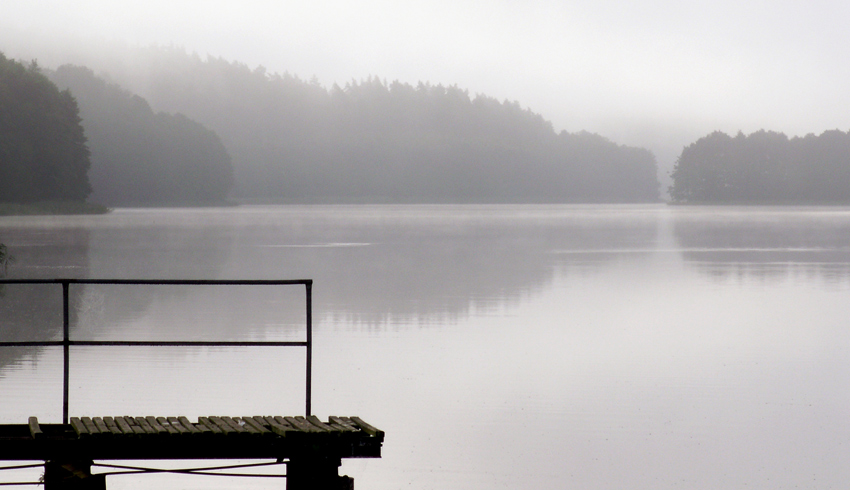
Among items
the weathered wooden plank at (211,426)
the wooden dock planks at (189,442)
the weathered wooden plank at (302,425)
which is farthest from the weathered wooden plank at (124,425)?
the weathered wooden plank at (302,425)

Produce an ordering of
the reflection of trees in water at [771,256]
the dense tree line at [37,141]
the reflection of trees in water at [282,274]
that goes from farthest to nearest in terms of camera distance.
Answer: the dense tree line at [37,141], the reflection of trees in water at [771,256], the reflection of trees in water at [282,274]

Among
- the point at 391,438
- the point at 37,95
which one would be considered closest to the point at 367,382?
the point at 391,438

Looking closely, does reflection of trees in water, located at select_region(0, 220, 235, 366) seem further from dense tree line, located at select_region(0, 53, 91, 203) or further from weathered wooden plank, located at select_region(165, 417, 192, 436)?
dense tree line, located at select_region(0, 53, 91, 203)

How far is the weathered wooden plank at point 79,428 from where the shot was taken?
650cm

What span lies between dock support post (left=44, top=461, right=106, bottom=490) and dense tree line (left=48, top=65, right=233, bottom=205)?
137453 millimetres

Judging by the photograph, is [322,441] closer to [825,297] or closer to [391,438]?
[391,438]

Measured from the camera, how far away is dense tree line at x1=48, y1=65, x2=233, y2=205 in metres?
145

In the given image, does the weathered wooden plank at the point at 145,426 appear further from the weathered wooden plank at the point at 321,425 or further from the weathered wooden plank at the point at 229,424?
the weathered wooden plank at the point at 321,425

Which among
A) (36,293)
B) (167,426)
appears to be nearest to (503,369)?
(167,426)

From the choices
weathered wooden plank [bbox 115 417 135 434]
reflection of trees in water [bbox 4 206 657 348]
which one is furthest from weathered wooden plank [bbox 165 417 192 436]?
reflection of trees in water [bbox 4 206 657 348]

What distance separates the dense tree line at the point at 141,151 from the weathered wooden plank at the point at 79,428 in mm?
137236

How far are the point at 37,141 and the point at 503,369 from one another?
82.0m

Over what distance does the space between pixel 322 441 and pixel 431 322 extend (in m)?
12.7

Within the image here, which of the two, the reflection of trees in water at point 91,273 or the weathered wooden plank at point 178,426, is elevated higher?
the weathered wooden plank at point 178,426
